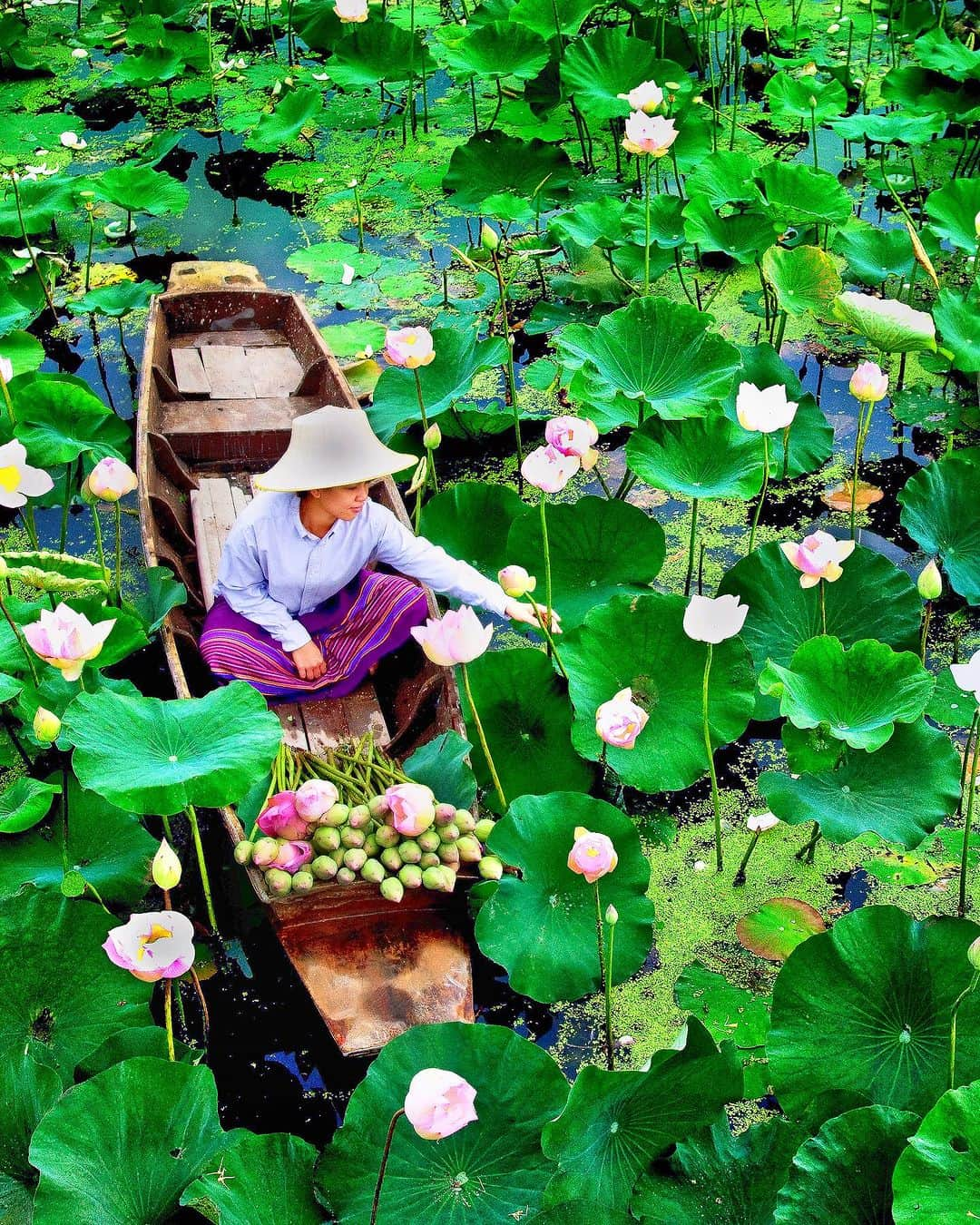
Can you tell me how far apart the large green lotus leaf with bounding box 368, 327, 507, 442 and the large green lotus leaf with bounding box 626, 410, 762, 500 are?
623 millimetres

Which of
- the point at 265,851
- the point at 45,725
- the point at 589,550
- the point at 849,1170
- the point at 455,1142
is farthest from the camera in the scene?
the point at 589,550

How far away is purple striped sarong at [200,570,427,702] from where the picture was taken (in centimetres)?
→ 328

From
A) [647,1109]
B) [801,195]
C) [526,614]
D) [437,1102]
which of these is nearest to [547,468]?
[526,614]

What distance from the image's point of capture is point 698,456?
141 inches

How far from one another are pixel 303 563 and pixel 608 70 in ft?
10.2

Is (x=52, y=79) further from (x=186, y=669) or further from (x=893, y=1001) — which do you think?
(x=893, y=1001)

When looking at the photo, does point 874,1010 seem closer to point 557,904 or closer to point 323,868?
point 557,904

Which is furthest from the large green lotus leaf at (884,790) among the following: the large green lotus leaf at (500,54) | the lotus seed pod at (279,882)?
the large green lotus leaf at (500,54)

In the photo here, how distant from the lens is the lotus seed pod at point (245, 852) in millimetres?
2736

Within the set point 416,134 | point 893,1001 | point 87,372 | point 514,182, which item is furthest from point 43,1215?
point 416,134

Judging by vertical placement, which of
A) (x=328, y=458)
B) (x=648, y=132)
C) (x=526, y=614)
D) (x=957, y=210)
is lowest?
(x=526, y=614)

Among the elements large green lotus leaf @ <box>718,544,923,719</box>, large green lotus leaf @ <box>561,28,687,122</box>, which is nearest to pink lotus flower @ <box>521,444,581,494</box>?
large green lotus leaf @ <box>718,544,923,719</box>

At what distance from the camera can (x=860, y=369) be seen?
335 centimetres

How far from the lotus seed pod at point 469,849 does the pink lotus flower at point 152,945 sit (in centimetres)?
67
